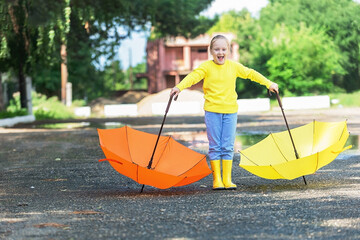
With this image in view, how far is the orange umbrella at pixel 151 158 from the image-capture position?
7.92 metres

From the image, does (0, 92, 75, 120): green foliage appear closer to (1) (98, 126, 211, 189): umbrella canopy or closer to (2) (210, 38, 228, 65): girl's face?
(1) (98, 126, 211, 189): umbrella canopy

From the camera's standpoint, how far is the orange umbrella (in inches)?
312

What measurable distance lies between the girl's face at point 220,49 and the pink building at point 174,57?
62595mm

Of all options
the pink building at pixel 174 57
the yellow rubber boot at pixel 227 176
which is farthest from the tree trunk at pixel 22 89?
the pink building at pixel 174 57

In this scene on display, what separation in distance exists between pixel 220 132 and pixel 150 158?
860 mm

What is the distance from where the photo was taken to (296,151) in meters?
8.59

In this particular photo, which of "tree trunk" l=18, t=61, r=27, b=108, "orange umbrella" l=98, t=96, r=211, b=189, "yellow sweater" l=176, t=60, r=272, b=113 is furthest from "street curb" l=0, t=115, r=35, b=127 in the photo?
"yellow sweater" l=176, t=60, r=272, b=113

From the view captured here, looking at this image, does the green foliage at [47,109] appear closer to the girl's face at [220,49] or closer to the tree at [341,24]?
the tree at [341,24]

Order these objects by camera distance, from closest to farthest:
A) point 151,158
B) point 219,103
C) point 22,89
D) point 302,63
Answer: point 151,158 → point 219,103 → point 22,89 → point 302,63

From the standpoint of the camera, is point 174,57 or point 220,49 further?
point 174,57

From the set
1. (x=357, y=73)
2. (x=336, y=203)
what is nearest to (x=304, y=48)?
(x=357, y=73)

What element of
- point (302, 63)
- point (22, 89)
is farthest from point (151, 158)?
point (302, 63)

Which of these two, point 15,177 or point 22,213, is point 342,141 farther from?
point 15,177

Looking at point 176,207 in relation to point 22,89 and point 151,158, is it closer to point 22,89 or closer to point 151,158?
point 151,158
